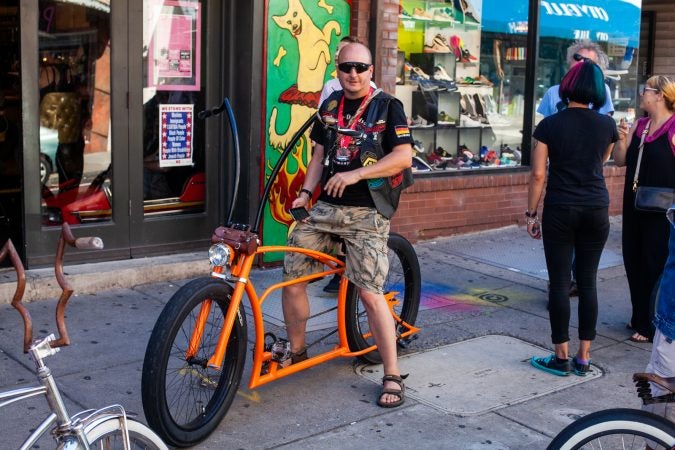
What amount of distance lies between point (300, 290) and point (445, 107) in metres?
4.89

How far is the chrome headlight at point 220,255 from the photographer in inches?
168

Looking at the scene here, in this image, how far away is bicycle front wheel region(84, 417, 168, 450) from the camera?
2912 millimetres

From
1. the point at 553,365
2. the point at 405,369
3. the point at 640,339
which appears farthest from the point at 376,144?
the point at 640,339

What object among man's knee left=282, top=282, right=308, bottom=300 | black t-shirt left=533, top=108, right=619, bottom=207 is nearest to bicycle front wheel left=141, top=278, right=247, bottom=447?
man's knee left=282, top=282, right=308, bottom=300

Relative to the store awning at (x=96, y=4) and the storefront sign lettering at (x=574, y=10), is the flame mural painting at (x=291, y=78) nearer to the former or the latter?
the store awning at (x=96, y=4)

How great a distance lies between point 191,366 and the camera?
14.2 feet

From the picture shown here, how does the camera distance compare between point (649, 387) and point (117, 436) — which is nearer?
point (117, 436)

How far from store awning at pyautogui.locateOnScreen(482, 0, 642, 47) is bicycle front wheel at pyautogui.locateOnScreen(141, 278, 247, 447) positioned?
5993 mm

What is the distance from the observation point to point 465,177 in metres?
9.00

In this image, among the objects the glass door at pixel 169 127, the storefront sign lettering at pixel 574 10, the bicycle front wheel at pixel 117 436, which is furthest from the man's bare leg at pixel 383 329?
the storefront sign lettering at pixel 574 10

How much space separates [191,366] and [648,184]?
3322 mm

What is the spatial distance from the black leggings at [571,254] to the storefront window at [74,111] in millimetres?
3420

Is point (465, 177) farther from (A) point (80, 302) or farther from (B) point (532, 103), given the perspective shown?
(A) point (80, 302)

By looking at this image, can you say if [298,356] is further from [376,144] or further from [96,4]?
[96,4]
